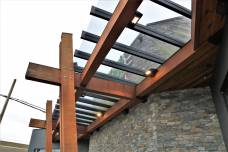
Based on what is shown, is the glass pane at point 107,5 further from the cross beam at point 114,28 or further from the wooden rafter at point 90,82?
the wooden rafter at point 90,82

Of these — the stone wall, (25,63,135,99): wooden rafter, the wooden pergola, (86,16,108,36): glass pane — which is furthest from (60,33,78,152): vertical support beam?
the stone wall

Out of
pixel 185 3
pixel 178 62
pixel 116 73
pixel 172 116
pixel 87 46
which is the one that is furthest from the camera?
pixel 116 73

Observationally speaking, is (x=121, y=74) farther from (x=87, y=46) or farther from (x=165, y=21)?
(x=165, y=21)

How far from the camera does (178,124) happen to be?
4.29 m

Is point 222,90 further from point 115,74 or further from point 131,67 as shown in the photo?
point 115,74

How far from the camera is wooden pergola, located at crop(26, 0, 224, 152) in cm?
256

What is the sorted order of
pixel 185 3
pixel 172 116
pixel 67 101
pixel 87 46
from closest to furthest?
1. pixel 67 101
2. pixel 185 3
3. pixel 87 46
4. pixel 172 116

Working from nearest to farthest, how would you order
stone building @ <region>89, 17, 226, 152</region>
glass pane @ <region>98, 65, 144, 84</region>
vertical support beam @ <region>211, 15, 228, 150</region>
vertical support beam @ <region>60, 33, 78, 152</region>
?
vertical support beam @ <region>60, 33, 78, 152</region>, vertical support beam @ <region>211, 15, 228, 150</region>, stone building @ <region>89, 17, 226, 152</region>, glass pane @ <region>98, 65, 144, 84</region>

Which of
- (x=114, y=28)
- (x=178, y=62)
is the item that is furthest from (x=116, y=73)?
(x=114, y=28)

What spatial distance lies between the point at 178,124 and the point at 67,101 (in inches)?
97.2

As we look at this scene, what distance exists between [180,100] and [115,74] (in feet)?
4.57

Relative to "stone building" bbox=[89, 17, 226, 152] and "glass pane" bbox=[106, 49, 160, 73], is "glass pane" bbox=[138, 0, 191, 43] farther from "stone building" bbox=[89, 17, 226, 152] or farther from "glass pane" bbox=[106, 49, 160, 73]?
"glass pane" bbox=[106, 49, 160, 73]

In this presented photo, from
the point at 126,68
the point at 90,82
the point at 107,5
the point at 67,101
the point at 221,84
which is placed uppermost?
the point at 107,5

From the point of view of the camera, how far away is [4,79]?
8961 mm
